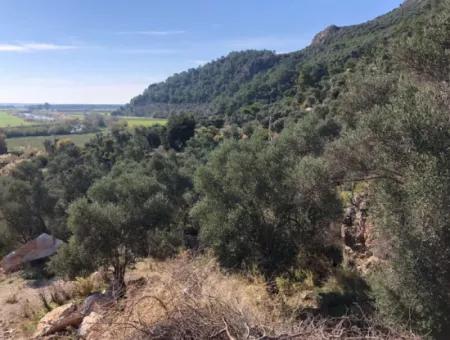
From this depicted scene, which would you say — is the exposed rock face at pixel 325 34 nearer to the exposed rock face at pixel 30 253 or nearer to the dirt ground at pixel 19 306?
the exposed rock face at pixel 30 253

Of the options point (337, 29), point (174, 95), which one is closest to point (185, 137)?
point (337, 29)

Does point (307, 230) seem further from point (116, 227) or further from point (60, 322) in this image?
point (60, 322)

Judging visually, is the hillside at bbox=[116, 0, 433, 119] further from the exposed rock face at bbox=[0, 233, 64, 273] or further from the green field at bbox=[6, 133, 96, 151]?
the green field at bbox=[6, 133, 96, 151]

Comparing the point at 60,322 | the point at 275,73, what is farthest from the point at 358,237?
the point at 275,73

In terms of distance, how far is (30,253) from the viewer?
23094 mm

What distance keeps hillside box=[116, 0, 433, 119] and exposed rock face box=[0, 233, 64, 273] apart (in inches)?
1180

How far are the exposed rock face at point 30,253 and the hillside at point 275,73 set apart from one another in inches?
1180

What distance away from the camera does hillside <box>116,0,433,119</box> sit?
194ft

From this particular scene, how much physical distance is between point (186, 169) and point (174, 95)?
129m

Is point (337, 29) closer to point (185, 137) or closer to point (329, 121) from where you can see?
point (185, 137)

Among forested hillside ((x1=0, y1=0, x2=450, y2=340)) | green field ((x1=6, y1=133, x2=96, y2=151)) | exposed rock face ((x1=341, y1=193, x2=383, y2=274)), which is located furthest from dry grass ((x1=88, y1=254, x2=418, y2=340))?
green field ((x1=6, y1=133, x2=96, y2=151))

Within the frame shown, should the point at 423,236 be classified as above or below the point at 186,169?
above

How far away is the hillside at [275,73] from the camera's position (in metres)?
59.1

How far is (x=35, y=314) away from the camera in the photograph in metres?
11.9
